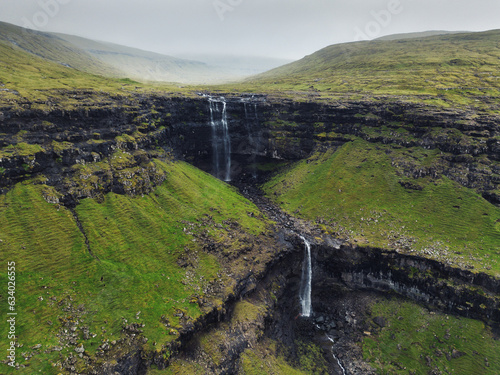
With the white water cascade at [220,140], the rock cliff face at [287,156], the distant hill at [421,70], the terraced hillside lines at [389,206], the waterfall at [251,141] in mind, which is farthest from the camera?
the waterfall at [251,141]

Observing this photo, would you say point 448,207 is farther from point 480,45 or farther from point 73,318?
point 480,45

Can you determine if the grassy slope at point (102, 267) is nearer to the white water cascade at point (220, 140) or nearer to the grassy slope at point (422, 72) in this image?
the white water cascade at point (220, 140)

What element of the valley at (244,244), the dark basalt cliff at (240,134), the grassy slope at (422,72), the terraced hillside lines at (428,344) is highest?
the grassy slope at (422,72)

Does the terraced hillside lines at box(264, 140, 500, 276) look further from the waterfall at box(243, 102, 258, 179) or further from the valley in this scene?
the waterfall at box(243, 102, 258, 179)

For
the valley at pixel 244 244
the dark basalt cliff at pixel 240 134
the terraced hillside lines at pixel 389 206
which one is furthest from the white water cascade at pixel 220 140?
the terraced hillside lines at pixel 389 206

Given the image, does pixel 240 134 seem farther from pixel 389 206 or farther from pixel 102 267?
pixel 102 267

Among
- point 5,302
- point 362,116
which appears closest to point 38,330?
point 5,302

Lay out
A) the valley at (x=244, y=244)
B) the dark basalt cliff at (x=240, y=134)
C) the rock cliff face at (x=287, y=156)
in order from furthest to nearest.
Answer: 1. the dark basalt cliff at (x=240, y=134)
2. the rock cliff face at (x=287, y=156)
3. the valley at (x=244, y=244)
